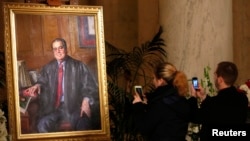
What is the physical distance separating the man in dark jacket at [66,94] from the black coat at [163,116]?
3.40ft

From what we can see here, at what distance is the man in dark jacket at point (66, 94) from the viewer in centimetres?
496

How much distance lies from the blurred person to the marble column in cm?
179

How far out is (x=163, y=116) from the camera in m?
4.14

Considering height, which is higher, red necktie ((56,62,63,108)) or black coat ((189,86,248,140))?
red necktie ((56,62,63,108))

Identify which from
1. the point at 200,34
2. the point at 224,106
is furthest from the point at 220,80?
the point at 200,34

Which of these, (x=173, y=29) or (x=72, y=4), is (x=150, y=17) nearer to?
(x=173, y=29)

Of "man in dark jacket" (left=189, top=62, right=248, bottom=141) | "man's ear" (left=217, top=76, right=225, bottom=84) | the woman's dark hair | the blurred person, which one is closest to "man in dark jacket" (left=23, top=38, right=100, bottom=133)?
the blurred person

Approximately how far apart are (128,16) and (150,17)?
602 millimetres

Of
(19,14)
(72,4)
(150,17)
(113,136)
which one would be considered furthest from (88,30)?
(150,17)

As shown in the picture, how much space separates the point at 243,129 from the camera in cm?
378

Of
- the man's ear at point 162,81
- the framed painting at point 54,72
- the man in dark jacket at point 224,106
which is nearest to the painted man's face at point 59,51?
the framed painting at point 54,72

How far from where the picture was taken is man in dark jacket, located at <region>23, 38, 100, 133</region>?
4957 millimetres

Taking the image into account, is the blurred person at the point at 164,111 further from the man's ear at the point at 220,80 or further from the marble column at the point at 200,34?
the marble column at the point at 200,34

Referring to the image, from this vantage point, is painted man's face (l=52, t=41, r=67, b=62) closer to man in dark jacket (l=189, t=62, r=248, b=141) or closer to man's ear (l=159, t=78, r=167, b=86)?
man's ear (l=159, t=78, r=167, b=86)
